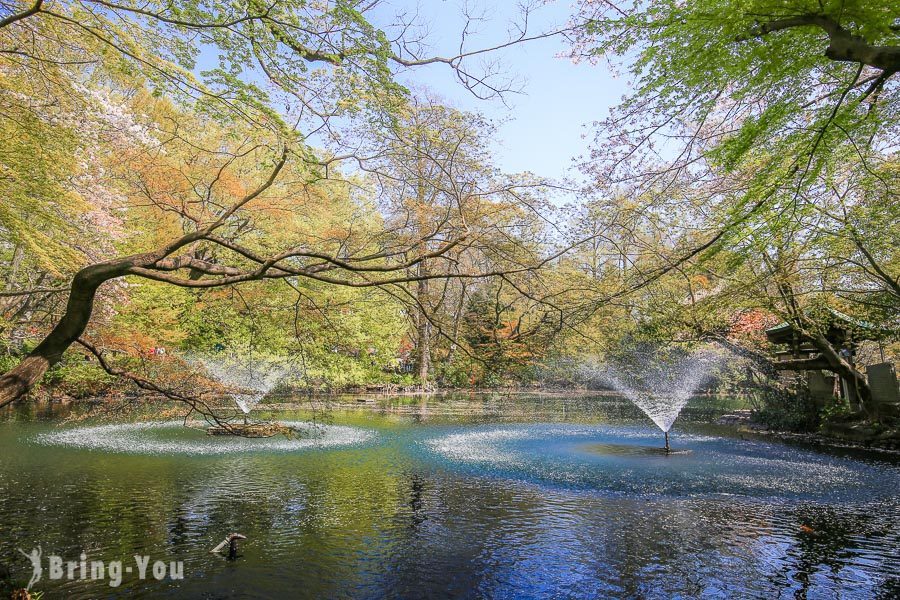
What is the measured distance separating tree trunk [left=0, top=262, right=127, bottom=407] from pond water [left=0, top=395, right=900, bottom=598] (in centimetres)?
177

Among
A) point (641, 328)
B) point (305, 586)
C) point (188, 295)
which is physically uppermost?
point (188, 295)

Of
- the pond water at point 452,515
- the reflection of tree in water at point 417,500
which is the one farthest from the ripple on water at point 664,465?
the reflection of tree in water at point 417,500

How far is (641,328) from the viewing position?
14055 mm

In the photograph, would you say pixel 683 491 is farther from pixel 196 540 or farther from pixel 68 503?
pixel 68 503

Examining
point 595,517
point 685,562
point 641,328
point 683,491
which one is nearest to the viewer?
point 685,562

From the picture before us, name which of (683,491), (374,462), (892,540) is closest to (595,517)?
(683,491)

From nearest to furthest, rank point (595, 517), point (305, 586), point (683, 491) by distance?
point (305, 586) → point (595, 517) → point (683, 491)

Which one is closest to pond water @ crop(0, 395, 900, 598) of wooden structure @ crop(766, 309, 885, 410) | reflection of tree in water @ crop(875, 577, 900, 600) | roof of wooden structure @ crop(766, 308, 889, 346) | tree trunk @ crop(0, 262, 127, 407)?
reflection of tree in water @ crop(875, 577, 900, 600)

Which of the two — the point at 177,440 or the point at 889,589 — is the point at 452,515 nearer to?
the point at 889,589

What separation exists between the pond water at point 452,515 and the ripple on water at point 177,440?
10cm

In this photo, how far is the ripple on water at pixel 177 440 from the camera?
1066 cm

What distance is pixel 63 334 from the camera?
3674 millimetres

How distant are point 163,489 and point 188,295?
9.81 metres

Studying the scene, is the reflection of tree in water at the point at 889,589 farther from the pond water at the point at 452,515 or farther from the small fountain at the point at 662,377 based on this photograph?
the small fountain at the point at 662,377
